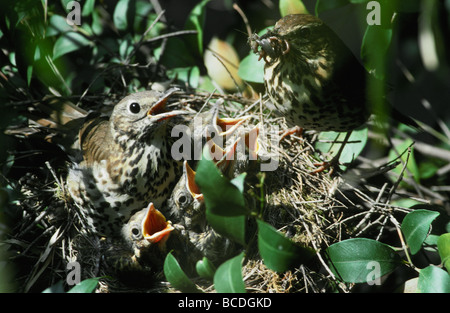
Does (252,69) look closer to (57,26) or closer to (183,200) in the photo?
(183,200)

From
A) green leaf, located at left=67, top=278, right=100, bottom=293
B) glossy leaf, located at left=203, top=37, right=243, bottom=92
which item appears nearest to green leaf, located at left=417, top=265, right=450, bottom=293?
green leaf, located at left=67, top=278, right=100, bottom=293

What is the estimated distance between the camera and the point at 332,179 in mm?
2436

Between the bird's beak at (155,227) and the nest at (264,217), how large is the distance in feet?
0.76

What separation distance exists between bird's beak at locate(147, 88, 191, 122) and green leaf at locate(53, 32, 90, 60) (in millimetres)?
689

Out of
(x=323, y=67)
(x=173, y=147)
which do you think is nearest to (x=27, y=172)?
(x=173, y=147)

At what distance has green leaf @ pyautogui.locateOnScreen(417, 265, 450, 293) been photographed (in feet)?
5.40

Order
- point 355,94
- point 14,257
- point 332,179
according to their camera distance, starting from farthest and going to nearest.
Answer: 1. point 332,179
2. point 355,94
3. point 14,257

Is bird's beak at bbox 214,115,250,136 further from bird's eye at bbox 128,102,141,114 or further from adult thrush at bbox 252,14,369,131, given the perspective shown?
bird's eye at bbox 128,102,141,114

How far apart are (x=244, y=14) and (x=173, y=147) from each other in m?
1.07

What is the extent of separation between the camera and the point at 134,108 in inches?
86.6

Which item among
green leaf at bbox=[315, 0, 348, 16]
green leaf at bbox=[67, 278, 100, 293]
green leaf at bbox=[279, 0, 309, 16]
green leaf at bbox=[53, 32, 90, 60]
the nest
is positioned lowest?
the nest

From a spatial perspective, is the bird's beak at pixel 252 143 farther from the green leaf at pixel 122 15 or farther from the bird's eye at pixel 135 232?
the green leaf at pixel 122 15

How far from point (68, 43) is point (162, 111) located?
2.48 ft

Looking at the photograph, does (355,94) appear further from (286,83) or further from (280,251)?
(280,251)
